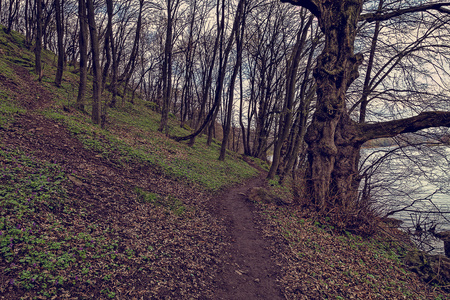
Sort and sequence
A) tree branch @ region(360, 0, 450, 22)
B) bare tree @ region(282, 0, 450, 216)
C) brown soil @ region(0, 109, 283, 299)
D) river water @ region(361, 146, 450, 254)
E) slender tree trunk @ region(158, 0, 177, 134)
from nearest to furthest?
brown soil @ region(0, 109, 283, 299)
tree branch @ region(360, 0, 450, 22)
river water @ region(361, 146, 450, 254)
bare tree @ region(282, 0, 450, 216)
slender tree trunk @ region(158, 0, 177, 134)

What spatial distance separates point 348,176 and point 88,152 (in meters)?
9.50

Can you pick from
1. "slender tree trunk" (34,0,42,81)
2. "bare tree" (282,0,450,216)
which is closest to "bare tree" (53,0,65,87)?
"slender tree trunk" (34,0,42,81)

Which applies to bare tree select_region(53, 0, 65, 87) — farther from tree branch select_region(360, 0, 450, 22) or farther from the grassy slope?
tree branch select_region(360, 0, 450, 22)

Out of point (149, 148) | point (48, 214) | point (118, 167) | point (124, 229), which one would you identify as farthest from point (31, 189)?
point (149, 148)

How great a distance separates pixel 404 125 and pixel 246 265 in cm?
676

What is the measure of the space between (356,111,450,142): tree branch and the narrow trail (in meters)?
4.95

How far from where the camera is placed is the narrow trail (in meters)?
4.35

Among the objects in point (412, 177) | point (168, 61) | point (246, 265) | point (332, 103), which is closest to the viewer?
point (246, 265)

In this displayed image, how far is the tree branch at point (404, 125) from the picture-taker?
6871 millimetres

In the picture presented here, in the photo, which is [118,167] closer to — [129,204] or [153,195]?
[153,195]

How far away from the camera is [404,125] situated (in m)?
7.38

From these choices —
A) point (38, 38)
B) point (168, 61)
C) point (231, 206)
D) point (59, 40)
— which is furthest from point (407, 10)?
point (38, 38)

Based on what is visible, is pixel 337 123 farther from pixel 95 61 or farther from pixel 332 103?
pixel 95 61

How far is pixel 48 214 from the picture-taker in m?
4.21
